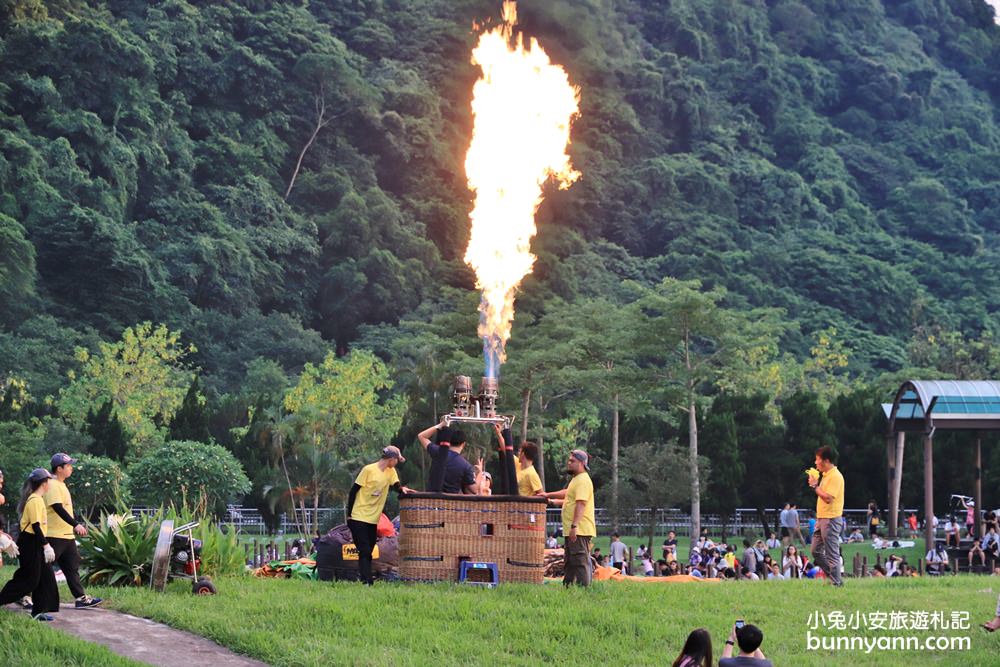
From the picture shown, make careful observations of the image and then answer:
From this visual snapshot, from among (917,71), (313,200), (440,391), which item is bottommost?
(440,391)

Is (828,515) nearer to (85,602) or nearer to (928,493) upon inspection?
(85,602)

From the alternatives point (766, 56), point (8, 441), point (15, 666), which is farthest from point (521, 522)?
point (766, 56)

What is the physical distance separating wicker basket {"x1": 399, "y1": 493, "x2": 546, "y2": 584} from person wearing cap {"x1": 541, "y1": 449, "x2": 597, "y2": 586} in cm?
41

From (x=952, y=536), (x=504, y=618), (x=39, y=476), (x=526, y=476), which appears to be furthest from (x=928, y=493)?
(x=39, y=476)

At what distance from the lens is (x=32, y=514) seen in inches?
550

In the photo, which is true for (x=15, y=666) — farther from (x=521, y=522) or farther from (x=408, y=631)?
(x=521, y=522)

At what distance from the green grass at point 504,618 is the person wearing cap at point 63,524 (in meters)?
0.45

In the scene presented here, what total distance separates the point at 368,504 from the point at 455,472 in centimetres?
125

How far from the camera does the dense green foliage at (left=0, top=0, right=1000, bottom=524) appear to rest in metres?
52.7

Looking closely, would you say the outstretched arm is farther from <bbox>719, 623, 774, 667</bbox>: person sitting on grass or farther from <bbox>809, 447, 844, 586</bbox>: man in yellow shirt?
<bbox>719, 623, 774, 667</bbox>: person sitting on grass

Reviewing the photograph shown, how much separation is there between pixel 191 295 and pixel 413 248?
559 inches

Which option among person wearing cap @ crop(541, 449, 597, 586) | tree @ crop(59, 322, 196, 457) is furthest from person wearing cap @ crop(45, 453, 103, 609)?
tree @ crop(59, 322, 196, 457)

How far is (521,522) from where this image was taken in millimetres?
16328

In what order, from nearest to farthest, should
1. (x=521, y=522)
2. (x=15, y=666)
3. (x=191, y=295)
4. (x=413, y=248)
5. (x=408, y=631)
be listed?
(x=15, y=666) → (x=408, y=631) → (x=521, y=522) → (x=191, y=295) → (x=413, y=248)
